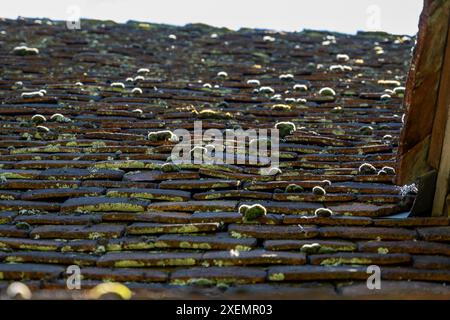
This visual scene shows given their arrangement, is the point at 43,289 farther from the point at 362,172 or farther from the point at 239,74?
the point at 239,74

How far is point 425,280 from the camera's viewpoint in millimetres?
2781

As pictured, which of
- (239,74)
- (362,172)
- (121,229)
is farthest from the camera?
(239,74)

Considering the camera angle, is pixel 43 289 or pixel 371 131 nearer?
pixel 43 289

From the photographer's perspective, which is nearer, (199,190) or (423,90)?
(423,90)

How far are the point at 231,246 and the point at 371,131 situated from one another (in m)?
2.10

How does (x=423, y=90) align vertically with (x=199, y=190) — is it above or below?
above

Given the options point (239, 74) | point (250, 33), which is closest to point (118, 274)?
point (239, 74)

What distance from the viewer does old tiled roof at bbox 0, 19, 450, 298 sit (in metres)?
2.80

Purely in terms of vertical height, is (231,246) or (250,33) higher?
(250,33)

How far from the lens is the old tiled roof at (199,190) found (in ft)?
9.20

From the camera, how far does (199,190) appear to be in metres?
3.66
